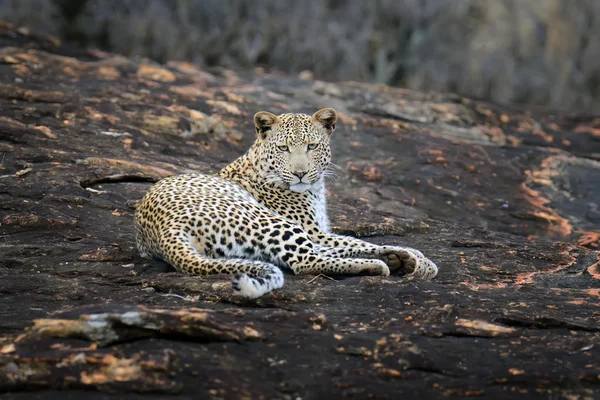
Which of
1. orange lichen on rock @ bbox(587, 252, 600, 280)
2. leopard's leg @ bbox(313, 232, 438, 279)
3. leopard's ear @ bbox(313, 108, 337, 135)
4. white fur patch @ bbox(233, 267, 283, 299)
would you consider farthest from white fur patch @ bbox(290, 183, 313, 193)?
orange lichen on rock @ bbox(587, 252, 600, 280)

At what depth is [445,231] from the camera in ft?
33.5

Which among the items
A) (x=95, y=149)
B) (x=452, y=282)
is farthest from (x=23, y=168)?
(x=452, y=282)

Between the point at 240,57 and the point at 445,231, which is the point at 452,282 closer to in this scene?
the point at 445,231

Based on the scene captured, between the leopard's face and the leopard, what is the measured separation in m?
0.01

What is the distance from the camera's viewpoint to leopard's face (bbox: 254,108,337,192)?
8938 millimetres

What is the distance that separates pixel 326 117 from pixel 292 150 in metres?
0.63

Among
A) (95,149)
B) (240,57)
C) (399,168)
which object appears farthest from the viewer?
(240,57)

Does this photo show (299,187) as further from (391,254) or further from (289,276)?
(289,276)

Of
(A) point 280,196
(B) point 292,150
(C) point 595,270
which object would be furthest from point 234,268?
(C) point 595,270

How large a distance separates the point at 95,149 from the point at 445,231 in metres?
4.62

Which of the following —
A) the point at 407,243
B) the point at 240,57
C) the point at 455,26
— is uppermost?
the point at 455,26

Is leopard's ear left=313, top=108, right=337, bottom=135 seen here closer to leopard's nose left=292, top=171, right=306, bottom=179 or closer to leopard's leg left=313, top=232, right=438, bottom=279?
leopard's nose left=292, top=171, right=306, bottom=179

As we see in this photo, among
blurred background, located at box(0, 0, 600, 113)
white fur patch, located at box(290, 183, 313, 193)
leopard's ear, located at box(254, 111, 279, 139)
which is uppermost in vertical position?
blurred background, located at box(0, 0, 600, 113)

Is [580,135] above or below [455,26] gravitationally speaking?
below
